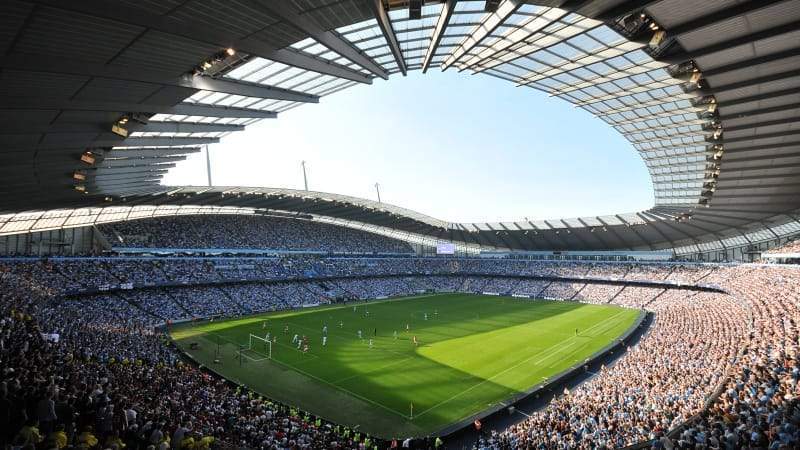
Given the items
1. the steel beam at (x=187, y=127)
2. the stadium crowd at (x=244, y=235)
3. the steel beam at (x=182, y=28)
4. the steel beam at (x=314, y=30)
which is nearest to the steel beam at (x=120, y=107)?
the steel beam at (x=187, y=127)

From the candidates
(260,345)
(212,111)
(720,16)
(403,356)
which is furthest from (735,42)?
(260,345)

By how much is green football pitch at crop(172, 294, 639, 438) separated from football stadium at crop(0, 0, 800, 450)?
30 centimetres

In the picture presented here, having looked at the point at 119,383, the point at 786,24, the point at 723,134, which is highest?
the point at 786,24

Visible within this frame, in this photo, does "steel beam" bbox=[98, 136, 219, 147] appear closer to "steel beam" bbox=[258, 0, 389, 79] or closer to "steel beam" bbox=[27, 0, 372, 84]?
"steel beam" bbox=[27, 0, 372, 84]

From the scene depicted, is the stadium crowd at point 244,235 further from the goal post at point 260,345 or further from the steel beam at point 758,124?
the steel beam at point 758,124

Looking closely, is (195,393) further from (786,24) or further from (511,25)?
(786,24)

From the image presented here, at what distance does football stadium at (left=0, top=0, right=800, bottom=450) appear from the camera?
1134cm

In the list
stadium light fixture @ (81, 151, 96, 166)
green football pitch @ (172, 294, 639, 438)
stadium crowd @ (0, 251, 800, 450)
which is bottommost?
green football pitch @ (172, 294, 639, 438)

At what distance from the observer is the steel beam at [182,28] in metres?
8.01

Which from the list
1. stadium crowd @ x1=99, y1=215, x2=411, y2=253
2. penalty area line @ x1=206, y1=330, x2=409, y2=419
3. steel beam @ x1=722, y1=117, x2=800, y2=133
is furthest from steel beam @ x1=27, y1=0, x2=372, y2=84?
stadium crowd @ x1=99, y1=215, x2=411, y2=253

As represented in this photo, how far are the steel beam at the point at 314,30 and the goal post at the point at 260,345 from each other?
2673 centimetres

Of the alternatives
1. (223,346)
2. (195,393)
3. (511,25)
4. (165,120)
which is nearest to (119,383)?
(195,393)

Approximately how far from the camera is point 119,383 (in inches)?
728

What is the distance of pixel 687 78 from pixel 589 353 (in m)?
26.3
